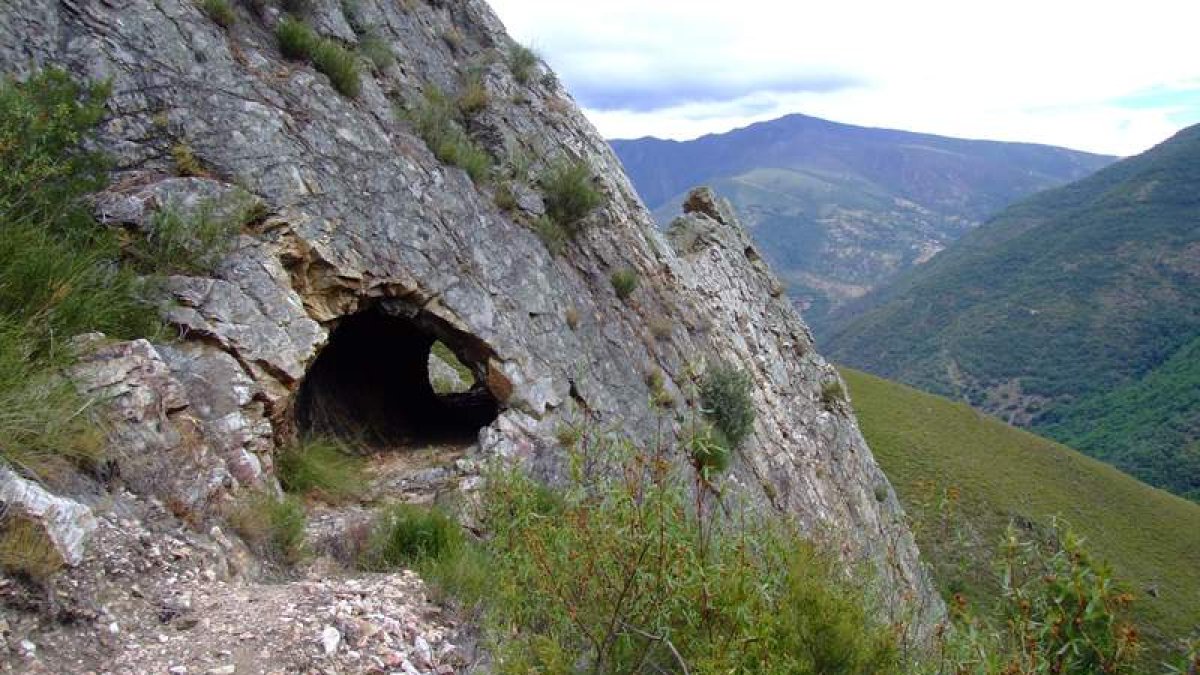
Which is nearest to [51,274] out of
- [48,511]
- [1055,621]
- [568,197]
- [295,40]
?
[48,511]

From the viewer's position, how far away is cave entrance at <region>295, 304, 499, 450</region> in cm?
1112

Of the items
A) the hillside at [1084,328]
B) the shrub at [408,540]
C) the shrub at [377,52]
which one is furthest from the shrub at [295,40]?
the hillside at [1084,328]

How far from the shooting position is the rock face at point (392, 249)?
8.37m

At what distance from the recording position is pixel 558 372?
39.7ft

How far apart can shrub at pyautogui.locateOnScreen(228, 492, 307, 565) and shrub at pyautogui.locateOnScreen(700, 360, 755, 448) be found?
9562 mm

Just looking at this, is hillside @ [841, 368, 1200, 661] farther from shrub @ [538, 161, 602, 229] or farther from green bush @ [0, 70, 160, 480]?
green bush @ [0, 70, 160, 480]

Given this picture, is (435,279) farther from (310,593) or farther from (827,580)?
(827,580)

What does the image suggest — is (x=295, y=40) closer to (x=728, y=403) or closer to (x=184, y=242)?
(x=184, y=242)

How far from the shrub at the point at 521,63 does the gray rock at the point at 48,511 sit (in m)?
13.8

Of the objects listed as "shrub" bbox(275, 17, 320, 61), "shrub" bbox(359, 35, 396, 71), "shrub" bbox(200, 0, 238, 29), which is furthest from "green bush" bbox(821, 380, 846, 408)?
"shrub" bbox(200, 0, 238, 29)

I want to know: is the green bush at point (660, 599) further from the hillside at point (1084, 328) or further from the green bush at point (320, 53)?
the hillside at point (1084, 328)

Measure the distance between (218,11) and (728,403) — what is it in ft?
36.7

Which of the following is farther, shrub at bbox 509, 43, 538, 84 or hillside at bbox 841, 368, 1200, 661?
hillside at bbox 841, 368, 1200, 661

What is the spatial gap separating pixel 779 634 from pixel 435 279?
812 centimetres
